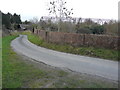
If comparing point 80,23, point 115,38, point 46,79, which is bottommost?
point 46,79

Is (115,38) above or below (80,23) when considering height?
below

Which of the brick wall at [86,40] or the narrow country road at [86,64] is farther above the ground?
the brick wall at [86,40]

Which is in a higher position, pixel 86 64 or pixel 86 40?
pixel 86 40

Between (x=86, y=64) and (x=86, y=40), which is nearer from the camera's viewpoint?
(x=86, y=64)

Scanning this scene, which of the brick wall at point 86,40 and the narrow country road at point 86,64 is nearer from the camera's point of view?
the narrow country road at point 86,64

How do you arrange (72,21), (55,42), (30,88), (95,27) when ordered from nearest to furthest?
(30,88), (55,42), (95,27), (72,21)

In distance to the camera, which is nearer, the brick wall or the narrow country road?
the narrow country road

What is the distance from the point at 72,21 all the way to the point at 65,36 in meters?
12.9

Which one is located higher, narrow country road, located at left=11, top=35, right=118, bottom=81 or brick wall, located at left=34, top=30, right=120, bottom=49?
brick wall, located at left=34, top=30, right=120, bottom=49

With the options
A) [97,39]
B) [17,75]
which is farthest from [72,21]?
[17,75]

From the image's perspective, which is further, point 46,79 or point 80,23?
point 80,23

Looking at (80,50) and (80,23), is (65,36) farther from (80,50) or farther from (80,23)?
(80,23)

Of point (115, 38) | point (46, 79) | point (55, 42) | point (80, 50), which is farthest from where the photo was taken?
point (55, 42)

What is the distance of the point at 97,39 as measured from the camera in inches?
779
